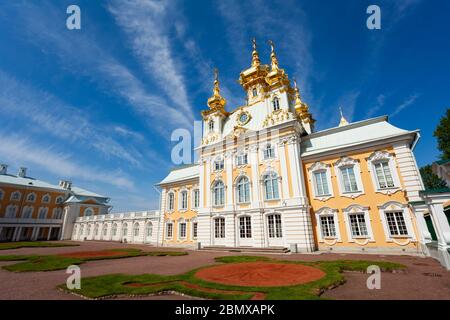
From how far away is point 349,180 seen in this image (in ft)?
58.9

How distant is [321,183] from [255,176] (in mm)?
6145

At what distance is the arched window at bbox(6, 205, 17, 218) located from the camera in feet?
135

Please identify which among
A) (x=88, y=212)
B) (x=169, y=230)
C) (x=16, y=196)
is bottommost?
(x=169, y=230)

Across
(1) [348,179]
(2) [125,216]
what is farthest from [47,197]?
(1) [348,179]

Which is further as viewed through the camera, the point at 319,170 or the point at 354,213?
the point at 319,170

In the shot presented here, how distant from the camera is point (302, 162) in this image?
67.2ft

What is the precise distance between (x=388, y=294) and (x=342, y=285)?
1.32 m

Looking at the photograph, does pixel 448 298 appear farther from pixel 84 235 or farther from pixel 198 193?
pixel 84 235

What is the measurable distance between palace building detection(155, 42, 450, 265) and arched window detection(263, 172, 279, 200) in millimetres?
98

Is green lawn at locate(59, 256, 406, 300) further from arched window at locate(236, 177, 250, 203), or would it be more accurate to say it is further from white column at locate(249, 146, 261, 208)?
arched window at locate(236, 177, 250, 203)

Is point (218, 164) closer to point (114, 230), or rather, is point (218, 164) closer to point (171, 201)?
point (171, 201)

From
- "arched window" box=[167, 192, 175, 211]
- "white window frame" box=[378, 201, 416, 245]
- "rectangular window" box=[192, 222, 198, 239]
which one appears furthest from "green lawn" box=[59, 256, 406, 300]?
"arched window" box=[167, 192, 175, 211]

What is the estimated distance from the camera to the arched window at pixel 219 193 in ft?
78.5

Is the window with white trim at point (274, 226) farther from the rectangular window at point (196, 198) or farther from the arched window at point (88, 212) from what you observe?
the arched window at point (88, 212)
